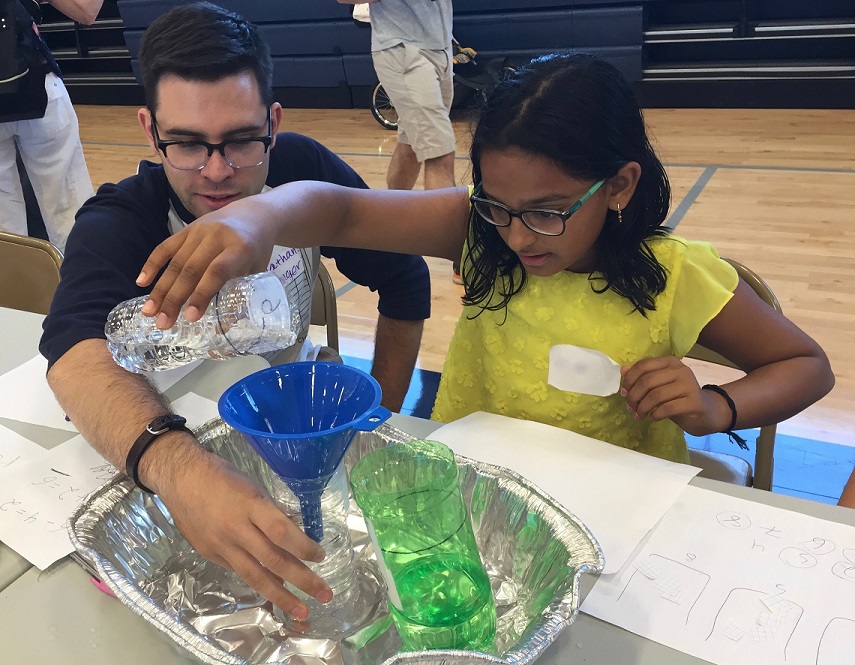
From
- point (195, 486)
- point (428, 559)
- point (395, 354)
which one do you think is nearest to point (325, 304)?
point (395, 354)

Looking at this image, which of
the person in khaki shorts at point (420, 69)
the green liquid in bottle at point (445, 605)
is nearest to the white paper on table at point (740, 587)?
the green liquid in bottle at point (445, 605)

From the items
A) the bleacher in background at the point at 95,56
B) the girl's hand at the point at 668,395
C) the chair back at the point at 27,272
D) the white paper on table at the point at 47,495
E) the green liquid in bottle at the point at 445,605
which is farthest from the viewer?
the bleacher in background at the point at 95,56

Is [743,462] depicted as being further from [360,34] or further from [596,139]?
[360,34]

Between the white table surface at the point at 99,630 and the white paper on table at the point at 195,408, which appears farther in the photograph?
the white paper on table at the point at 195,408

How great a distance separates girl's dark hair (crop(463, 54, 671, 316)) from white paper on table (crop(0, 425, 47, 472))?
74cm

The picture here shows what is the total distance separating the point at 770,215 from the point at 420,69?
1614 mm

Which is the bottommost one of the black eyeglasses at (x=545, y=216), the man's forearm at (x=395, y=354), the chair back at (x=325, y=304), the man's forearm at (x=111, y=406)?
the man's forearm at (x=395, y=354)

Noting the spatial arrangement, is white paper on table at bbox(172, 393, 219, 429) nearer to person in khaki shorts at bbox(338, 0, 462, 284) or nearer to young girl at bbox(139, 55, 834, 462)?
young girl at bbox(139, 55, 834, 462)

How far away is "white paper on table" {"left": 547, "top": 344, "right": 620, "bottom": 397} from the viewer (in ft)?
3.64

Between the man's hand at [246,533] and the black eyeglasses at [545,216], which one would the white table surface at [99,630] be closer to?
the man's hand at [246,533]

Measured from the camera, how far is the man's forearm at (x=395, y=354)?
1686 mm

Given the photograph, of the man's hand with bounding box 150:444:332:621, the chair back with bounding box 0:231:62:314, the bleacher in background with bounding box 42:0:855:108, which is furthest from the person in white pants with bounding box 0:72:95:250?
the bleacher in background with bounding box 42:0:855:108

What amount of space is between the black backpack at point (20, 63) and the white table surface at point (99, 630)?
182 centimetres

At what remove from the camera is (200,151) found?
1.25m
